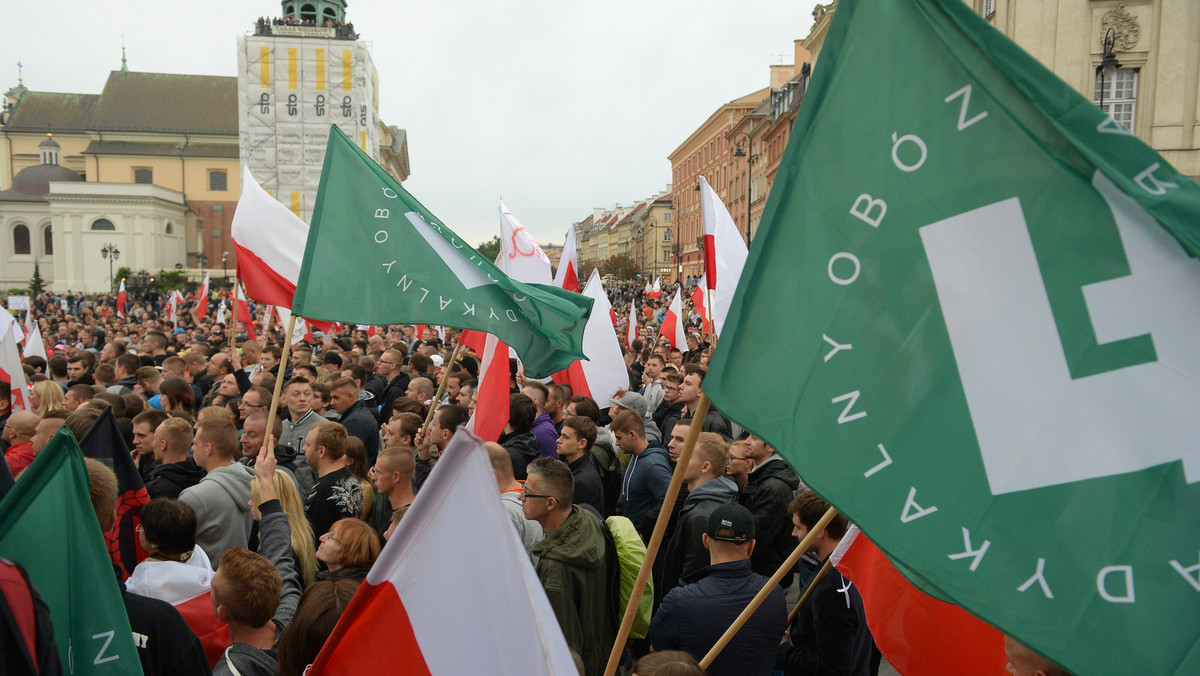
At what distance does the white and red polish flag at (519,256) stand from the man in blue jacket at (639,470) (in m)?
2.62

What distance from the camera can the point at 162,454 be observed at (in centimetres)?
527

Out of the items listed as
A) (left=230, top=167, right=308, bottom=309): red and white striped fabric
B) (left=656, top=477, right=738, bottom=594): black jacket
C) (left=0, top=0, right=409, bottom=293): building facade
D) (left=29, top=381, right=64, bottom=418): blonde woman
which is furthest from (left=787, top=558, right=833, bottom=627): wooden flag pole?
(left=0, top=0, right=409, bottom=293): building facade

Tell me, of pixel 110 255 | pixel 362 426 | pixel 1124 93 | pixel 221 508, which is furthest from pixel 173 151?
pixel 221 508

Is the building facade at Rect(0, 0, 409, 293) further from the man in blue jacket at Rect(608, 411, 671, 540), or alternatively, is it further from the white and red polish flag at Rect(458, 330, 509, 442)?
the man in blue jacket at Rect(608, 411, 671, 540)

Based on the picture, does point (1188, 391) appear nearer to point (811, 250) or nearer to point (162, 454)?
point (811, 250)

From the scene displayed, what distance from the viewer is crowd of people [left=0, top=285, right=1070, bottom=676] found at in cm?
317

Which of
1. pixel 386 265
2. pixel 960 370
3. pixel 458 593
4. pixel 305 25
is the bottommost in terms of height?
pixel 458 593

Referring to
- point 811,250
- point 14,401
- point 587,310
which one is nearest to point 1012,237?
point 811,250

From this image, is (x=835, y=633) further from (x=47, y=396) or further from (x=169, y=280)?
(x=169, y=280)

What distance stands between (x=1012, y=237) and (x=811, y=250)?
46 centimetres

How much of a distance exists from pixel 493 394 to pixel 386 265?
1.26 meters

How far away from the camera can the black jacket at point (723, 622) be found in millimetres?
3523

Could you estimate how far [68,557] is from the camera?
2217 millimetres

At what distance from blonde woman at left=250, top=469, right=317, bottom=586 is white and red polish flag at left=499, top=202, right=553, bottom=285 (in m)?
4.04
